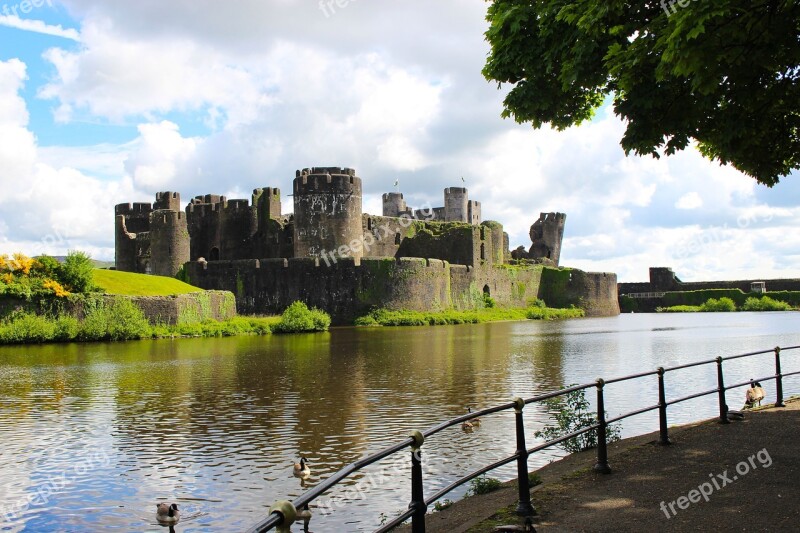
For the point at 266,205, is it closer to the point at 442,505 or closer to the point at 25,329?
the point at 25,329

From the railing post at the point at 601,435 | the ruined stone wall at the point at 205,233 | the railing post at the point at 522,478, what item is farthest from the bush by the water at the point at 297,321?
the railing post at the point at 522,478

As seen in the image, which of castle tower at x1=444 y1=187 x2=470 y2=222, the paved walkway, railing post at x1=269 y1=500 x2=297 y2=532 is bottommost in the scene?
the paved walkway

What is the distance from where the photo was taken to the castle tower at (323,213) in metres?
50.4

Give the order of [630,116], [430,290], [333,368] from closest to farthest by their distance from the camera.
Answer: [630,116] < [333,368] < [430,290]

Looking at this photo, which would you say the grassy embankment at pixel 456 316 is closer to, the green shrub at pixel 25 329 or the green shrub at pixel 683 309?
A: the green shrub at pixel 683 309

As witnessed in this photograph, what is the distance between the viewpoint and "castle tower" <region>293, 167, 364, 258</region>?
50.4 meters

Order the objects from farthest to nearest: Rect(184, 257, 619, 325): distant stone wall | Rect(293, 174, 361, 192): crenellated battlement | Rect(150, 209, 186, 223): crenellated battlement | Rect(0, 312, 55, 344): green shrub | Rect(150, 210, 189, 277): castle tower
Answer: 1. Rect(293, 174, 361, 192): crenellated battlement
2. Rect(150, 209, 186, 223): crenellated battlement
3. Rect(150, 210, 189, 277): castle tower
4. Rect(184, 257, 619, 325): distant stone wall
5. Rect(0, 312, 55, 344): green shrub

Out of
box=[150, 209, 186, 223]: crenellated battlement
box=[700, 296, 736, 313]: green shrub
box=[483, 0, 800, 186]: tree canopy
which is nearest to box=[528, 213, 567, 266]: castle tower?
box=[700, 296, 736, 313]: green shrub

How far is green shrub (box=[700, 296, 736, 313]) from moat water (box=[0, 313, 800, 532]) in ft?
158

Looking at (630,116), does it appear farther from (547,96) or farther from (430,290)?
(430,290)

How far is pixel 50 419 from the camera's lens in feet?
46.5

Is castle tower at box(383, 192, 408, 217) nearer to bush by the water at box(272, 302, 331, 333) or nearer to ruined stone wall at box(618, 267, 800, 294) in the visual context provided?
ruined stone wall at box(618, 267, 800, 294)

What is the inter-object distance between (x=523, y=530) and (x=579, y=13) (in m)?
6.14

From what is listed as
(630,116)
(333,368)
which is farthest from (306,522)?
(333,368)
